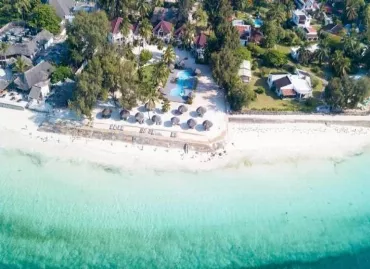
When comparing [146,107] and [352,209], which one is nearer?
[352,209]

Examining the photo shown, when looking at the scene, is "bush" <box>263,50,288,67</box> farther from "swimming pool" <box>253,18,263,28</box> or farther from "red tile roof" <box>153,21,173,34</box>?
"red tile roof" <box>153,21,173,34</box>

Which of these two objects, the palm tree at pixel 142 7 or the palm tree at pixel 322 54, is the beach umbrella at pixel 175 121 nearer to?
the palm tree at pixel 322 54

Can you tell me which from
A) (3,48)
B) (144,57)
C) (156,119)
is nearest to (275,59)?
(144,57)

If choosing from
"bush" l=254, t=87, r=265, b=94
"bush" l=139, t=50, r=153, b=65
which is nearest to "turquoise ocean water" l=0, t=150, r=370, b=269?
"bush" l=254, t=87, r=265, b=94

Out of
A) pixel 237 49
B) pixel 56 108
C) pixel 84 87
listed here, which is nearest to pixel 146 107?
pixel 84 87

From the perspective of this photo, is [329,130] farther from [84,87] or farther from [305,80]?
[84,87]

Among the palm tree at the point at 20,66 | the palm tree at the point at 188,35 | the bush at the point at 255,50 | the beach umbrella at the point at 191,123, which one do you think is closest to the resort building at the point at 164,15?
the palm tree at the point at 188,35
